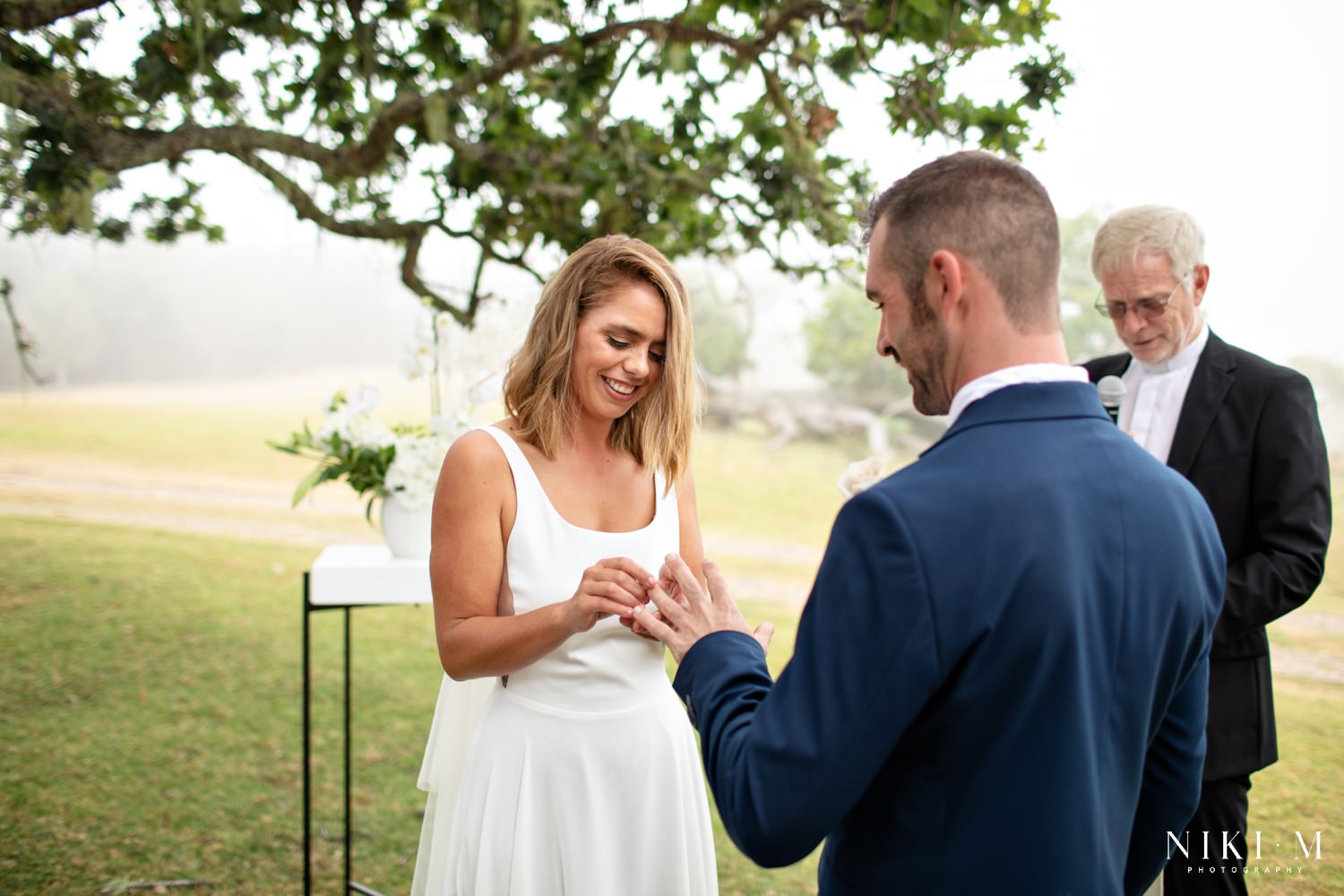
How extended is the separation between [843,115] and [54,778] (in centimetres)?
444

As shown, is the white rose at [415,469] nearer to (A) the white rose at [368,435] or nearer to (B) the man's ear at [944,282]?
(A) the white rose at [368,435]

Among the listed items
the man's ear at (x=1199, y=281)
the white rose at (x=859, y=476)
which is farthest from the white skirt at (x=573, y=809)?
the man's ear at (x=1199, y=281)

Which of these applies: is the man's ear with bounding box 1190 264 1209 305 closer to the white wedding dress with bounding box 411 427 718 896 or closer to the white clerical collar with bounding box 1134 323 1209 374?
the white clerical collar with bounding box 1134 323 1209 374

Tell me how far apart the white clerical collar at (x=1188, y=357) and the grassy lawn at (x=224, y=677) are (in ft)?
5.76

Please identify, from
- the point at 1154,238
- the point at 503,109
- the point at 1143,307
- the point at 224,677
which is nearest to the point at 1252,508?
the point at 1143,307

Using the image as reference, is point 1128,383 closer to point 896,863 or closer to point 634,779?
point 634,779

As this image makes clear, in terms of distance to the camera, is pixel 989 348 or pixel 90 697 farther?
pixel 90 697

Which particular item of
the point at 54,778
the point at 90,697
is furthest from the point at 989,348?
the point at 90,697

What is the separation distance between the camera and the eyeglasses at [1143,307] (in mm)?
2338

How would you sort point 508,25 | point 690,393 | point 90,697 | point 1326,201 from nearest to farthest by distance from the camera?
point 690,393 < point 508,25 < point 90,697 < point 1326,201

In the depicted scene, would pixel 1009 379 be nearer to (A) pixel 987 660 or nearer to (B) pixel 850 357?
(A) pixel 987 660

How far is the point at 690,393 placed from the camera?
2.07m

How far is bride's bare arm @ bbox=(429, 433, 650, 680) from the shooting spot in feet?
5.73

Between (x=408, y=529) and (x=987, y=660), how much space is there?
230 cm
